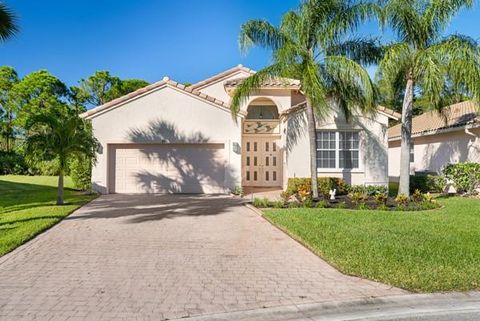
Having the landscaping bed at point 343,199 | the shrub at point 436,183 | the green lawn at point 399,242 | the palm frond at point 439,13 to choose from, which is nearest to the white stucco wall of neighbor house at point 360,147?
the landscaping bed at point 343,199

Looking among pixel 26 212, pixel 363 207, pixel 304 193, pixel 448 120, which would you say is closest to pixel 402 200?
pixel 363 207

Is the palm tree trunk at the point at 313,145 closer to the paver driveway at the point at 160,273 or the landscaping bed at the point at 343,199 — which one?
the landscaping bed at the point at 343,199

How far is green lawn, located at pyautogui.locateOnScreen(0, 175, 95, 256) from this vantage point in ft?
26.5

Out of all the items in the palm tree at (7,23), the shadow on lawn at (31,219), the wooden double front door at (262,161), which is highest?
the palm tree at (7,23)

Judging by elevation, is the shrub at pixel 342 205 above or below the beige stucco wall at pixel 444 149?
below

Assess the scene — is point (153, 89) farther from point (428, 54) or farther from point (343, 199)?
point (428, 54)

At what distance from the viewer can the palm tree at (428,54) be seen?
40.7 ft

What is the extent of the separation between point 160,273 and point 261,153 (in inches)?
570

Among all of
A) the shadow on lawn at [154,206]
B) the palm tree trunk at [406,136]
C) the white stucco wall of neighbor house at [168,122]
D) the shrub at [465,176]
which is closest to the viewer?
the shadow on lawn at [154,206]

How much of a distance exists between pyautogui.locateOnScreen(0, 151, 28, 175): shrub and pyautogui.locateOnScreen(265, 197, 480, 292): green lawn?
2243 cm

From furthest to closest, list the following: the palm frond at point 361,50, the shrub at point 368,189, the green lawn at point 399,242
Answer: the shrub at point 368,189
the palm frond at point 361,50
the green lawn at point 399,242

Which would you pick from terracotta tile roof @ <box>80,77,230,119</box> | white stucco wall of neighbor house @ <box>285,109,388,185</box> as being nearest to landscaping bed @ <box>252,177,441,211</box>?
white stucco wall of neighbor house @ <box>285,109,388,185</box>

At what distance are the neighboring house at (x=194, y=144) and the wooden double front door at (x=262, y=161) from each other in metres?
2.86

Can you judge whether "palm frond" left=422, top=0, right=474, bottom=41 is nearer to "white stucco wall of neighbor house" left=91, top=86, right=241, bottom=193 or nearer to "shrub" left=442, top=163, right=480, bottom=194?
"shrub" left=442, top=163, right=480, bottom=194
